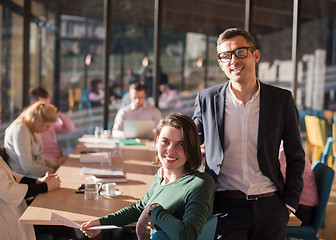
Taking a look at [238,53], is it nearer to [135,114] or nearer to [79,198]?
[79,198]

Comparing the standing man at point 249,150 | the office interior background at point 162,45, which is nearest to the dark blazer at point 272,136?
the standing man at point 249,150

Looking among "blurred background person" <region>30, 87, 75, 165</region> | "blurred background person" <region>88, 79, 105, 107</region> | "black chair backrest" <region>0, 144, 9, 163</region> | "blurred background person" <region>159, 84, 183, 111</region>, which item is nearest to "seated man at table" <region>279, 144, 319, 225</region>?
"black chair backrest" <region>0, 144, 9, 163</region>

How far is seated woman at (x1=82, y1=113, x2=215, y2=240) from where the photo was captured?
200 cm

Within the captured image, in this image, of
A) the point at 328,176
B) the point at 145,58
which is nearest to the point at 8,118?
the point at 145,58

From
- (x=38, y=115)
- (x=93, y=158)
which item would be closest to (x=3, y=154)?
(x=38, y=115)

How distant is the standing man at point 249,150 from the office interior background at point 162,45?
193 inches

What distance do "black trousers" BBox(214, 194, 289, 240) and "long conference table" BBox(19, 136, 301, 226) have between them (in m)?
0.36

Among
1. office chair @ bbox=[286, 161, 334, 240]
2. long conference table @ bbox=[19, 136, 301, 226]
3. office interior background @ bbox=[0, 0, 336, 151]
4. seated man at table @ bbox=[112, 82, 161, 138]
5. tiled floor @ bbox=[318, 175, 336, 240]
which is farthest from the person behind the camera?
office interior background @ bbox=[0, 0, 336, 151]

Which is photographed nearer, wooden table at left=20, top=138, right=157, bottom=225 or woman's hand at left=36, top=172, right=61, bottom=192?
wooden table at left=20, top=138, right=157, bottom=225

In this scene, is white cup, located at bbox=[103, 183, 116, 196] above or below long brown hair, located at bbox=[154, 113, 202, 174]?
below

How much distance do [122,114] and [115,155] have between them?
76.3 inches

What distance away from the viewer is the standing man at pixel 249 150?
A: 7.63ft

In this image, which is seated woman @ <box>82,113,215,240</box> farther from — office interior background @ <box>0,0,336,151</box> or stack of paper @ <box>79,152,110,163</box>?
office interior background @ <box>0,0,336,151</box>

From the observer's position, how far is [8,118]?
6953 millimetres
